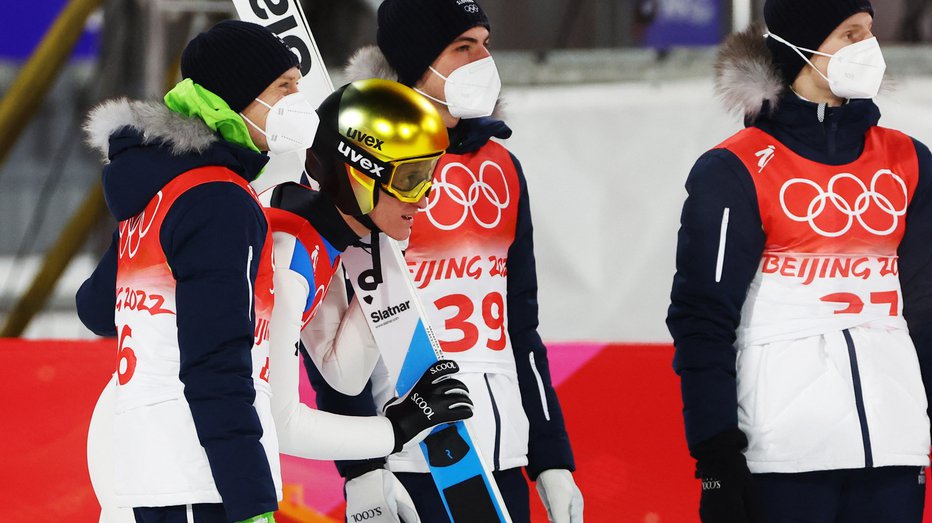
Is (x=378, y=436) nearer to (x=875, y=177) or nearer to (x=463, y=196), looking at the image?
(x=463, y=196)

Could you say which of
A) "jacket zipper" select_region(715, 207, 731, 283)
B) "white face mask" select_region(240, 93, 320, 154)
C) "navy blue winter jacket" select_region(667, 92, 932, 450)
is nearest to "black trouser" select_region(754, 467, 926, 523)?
"navy blue winter jacket" select_region(667, 92, 932, 450)

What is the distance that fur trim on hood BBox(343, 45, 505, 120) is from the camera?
2912 mm

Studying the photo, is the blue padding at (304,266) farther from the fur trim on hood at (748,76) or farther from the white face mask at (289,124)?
the fur trim on hood at (748,76)

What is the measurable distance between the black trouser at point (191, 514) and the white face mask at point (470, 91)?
3.70ft

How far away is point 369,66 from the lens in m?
2.93

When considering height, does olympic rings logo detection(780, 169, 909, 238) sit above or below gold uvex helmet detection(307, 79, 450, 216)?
below

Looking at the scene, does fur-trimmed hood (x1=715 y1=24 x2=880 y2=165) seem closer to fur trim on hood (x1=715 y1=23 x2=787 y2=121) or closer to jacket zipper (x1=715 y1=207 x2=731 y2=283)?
fur trim on hood (x1=715 y1=23 x2=787 y2=121)

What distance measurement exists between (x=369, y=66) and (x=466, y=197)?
412mm

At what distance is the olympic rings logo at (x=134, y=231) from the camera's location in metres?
2.12

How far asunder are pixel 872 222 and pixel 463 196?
85 centimetres

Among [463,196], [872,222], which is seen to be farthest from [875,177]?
[463,196]

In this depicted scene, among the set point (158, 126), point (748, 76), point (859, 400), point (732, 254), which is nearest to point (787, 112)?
point (748, 76)

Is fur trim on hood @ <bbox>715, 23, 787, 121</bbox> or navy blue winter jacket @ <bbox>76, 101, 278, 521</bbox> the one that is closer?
navy blue winter jacket @ <bbox>76, 101, 278, 521</bbox>

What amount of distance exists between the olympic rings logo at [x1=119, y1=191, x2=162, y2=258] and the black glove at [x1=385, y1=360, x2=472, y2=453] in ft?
1.72
